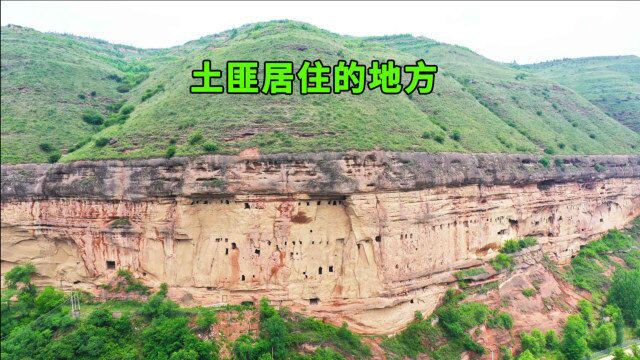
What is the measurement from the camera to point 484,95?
1930 inches

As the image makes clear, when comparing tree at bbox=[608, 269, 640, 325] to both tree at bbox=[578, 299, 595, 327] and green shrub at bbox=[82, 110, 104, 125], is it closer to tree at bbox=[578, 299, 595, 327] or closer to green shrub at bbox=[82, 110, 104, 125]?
tree at bbox=[578, 299, 595, 327]

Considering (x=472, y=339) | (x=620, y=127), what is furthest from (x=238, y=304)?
(x=620, y=127)

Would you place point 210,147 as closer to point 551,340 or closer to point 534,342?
point 534,342

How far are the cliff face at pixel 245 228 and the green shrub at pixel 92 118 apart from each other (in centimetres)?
1111

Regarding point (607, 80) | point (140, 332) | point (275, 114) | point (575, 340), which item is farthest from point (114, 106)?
point (607, 80)

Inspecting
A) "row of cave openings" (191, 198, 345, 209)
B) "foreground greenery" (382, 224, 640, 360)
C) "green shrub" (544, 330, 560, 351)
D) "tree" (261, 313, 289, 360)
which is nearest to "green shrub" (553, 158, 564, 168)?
"foreground greenery" (382, 224, 640, 360)

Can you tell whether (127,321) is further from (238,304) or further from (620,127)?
(620,127)

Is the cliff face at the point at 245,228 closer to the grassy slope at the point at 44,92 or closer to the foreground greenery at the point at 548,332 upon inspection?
the foreground greenery at the point at 548,332

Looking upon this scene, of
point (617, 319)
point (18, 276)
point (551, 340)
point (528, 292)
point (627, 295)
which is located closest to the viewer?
point (18, 276)

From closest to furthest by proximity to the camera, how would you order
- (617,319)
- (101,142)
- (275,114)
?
(101,142) < (275,114) < (617,319)

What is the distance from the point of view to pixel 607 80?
66.2m

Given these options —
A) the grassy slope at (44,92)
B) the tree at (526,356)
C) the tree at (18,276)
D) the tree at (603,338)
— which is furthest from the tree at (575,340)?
the grassy slope at (44,92)

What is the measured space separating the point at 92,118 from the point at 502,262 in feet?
121

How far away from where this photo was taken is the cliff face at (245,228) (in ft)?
76.5
